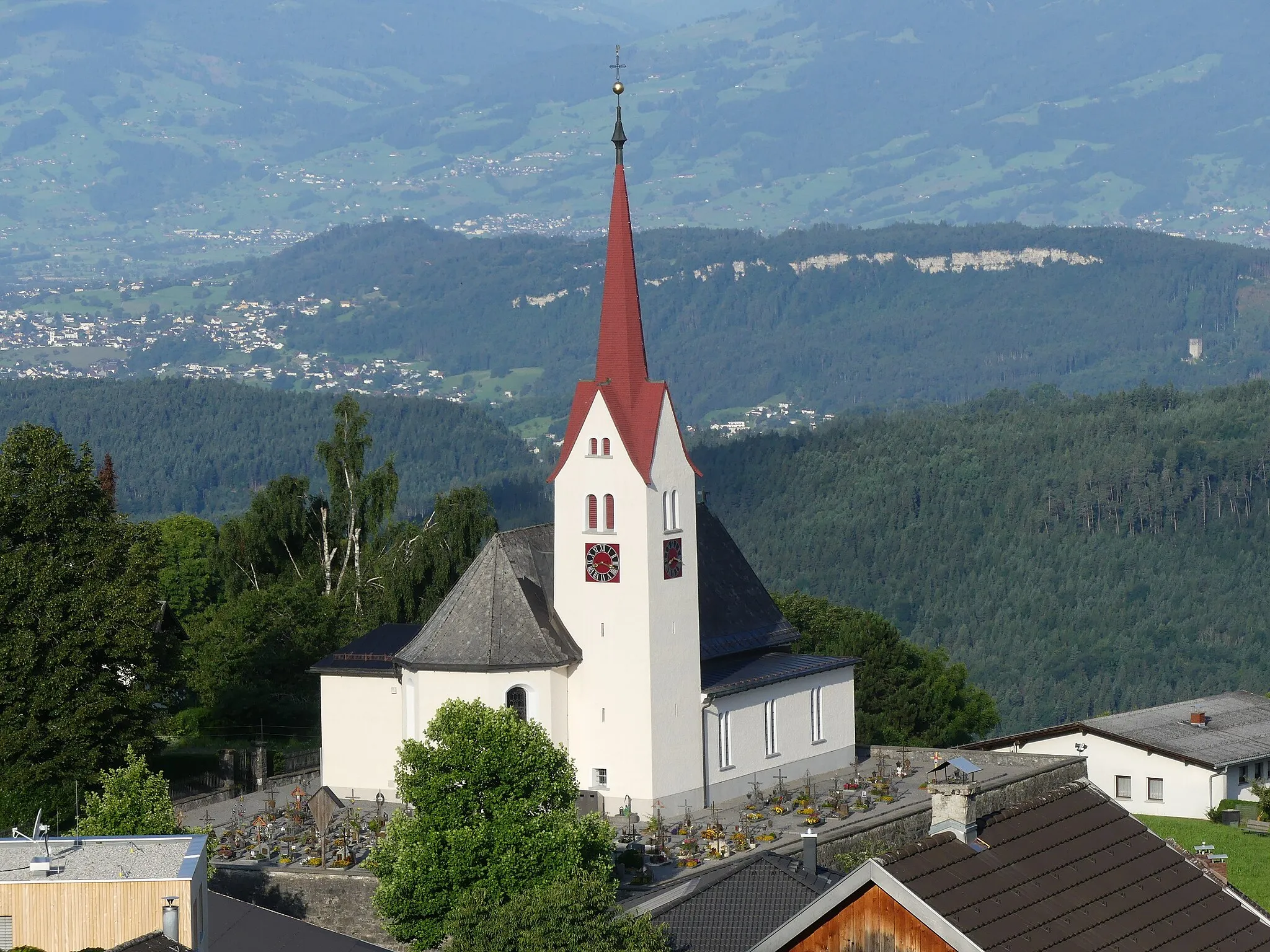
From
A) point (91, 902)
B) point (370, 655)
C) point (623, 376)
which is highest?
point (623, 376)

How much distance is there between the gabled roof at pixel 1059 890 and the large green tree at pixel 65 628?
32.1 m

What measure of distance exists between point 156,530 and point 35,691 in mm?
7301

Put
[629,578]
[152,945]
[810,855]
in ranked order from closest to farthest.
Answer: [152,945]
[810,855]
[629,578]

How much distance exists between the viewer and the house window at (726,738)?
64.7 meters

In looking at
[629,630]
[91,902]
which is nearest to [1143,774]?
[629,630]

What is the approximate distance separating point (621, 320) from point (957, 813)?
33.0 metres

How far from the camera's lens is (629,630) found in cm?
6291

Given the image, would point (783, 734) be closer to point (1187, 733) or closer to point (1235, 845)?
point (1235, 845)

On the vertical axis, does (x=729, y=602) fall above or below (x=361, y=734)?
above

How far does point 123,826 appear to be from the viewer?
168 ft

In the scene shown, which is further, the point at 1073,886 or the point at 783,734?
the point at 783,734

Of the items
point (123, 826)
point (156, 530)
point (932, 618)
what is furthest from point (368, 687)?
point (932, 618)

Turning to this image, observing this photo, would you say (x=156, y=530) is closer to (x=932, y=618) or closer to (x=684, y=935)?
(x=684, y=935)

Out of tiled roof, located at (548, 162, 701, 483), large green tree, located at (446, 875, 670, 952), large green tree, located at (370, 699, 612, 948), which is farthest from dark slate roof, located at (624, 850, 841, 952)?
tiled roof, located at (548, 162, 701, 483)
